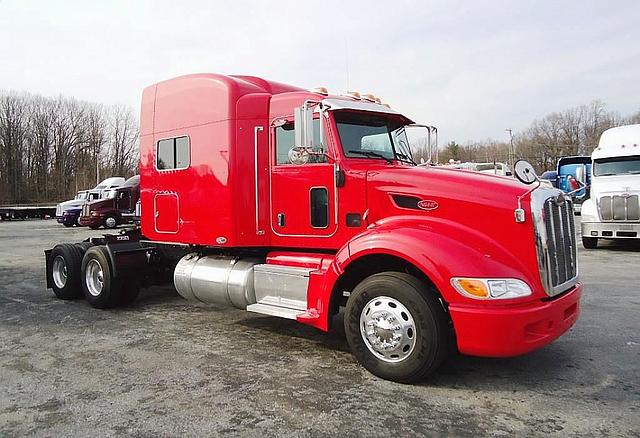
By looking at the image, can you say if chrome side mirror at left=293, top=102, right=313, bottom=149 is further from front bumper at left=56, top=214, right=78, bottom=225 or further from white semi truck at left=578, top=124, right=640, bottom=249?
front bumper at left=56, top=214, right=78, bottom=225

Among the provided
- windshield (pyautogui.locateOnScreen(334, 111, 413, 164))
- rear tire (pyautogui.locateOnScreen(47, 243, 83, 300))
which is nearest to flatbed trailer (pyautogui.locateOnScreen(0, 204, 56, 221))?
rear tire (pyautogui.locateOnScreen(47, 243, 83, 300))

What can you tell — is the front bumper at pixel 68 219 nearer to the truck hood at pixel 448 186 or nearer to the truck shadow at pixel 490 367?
the truck shadow at pixel 490 367

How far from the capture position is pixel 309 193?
18.5 ft

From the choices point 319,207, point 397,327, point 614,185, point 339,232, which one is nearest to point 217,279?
point 319,207

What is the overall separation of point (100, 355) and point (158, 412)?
72.2 inches

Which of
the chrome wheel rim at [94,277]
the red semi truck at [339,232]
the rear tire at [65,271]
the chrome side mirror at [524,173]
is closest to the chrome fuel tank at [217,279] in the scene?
the red semi truck at [339,232]

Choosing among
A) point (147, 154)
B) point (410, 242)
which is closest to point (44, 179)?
point (147, 154)

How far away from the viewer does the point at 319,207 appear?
18.2 feet

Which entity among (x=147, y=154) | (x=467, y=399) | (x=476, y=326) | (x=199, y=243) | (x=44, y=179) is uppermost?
(x=44, y=179)

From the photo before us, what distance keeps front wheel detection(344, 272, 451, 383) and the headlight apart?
1.04 ft

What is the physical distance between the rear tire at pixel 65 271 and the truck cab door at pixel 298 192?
4.12m

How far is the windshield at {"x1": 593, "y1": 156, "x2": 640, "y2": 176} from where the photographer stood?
1386cm

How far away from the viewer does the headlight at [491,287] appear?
4051mm

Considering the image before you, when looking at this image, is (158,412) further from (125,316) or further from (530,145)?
(530,145)
